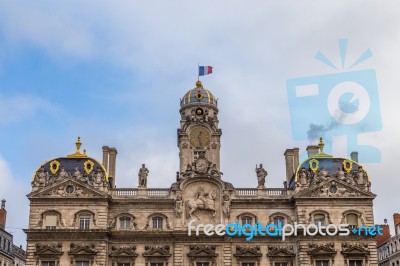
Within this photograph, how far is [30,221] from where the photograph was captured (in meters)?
69.1

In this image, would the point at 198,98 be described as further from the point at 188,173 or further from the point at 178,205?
the point at 178,205

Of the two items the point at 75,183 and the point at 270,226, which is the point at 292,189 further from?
the point at 75,183

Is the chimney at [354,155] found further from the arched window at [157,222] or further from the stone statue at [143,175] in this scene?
the stone statue at [143,175]

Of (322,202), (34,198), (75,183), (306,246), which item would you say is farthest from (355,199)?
(34,198)

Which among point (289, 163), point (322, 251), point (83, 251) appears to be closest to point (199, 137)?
point (289, 163)

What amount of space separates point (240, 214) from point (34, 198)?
25.6 meters

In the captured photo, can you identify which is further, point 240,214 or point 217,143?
point 217,143

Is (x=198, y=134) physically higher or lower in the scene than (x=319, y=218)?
higher

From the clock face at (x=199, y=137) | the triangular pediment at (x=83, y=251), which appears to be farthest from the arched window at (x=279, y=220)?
the triangular pediment at (x=83, y=251)

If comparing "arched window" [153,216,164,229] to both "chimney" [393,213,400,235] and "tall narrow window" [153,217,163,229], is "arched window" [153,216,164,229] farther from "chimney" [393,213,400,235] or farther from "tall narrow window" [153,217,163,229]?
"chimney" [393,213,400,235]

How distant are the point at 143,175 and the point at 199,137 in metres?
9.37

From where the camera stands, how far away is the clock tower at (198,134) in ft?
249

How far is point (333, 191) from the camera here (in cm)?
7156

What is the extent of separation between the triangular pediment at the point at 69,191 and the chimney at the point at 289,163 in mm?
24775
